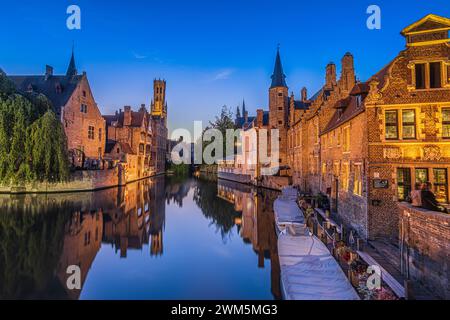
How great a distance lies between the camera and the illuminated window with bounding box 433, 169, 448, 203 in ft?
39.3

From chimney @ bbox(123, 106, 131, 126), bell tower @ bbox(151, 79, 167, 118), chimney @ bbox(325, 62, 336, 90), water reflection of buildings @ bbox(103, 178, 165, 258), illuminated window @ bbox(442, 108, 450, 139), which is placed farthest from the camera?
bell tower @ bbox(151, 79, 167, 118)

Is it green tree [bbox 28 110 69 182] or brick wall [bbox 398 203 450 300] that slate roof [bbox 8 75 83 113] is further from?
brick wall [bbox 398 203 450 300]

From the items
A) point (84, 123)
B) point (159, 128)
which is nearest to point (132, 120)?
point (84, 123)

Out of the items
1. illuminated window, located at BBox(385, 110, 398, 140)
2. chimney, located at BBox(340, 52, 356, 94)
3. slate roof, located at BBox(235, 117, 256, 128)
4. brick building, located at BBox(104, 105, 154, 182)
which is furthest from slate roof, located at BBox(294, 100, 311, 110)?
brick building, located at BBox(104, 105, 154, 182)

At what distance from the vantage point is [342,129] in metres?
17.3

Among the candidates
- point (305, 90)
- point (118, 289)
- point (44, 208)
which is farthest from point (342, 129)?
point (305, 90)

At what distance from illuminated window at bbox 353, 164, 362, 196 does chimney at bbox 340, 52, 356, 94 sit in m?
11.4

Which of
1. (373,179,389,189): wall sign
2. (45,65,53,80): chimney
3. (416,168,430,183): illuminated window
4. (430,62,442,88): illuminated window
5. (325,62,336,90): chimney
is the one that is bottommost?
(373,179,389,189): wall sign

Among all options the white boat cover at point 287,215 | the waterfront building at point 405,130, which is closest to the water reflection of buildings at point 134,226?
the white boat cover at point 287,215

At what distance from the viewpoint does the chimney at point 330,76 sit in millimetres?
29719

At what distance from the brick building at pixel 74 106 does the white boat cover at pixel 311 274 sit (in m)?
Result: 35.0
